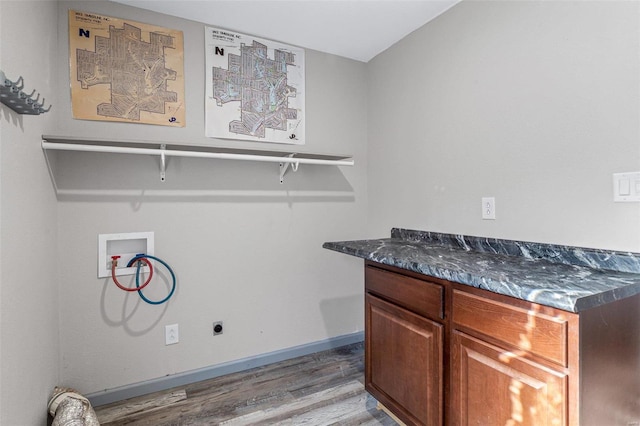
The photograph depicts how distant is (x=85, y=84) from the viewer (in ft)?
5.84

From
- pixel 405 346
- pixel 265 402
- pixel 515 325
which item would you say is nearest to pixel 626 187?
pixel 515 325

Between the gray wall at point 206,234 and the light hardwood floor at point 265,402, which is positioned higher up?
the gray wall at point 206,234

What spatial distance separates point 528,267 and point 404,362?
2.35 ft

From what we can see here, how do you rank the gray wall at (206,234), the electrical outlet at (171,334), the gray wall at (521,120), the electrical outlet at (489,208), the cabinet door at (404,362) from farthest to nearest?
the electrical outlet at (171,334), the gray wall at (206,234), the electrical outlet at (489,208), the cabinet door at (404,362), the gray wall at (521,120)

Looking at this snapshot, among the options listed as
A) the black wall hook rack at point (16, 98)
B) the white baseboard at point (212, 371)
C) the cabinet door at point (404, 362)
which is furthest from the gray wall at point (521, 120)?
the black wall hook rack at point (16, 98)

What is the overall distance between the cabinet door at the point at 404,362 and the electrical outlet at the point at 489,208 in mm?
723

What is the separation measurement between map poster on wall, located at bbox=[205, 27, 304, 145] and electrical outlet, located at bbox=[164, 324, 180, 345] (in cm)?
130

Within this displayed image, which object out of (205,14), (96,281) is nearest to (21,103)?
(96,281)

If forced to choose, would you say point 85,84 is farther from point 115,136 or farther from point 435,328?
point 435,328

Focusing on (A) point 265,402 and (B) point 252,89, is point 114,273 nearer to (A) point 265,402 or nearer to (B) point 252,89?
(A) point 265,402

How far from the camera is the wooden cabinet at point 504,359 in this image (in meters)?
0.92

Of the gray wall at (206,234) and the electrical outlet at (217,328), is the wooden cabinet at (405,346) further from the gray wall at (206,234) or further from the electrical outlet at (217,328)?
the electrical outlet at (217,328)

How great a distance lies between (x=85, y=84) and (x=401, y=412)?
97.0 inches

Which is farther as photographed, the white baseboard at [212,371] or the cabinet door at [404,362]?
the white baseboard at [212,371]
